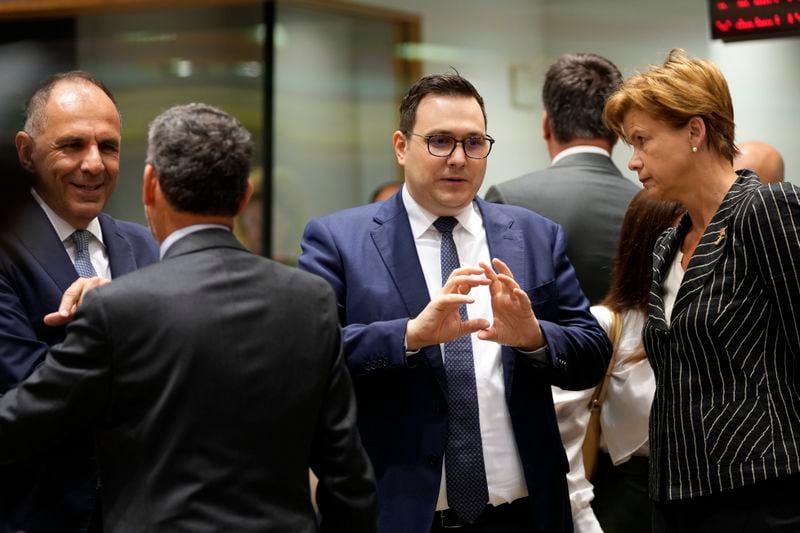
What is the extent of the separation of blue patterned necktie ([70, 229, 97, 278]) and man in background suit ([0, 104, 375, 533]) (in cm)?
59

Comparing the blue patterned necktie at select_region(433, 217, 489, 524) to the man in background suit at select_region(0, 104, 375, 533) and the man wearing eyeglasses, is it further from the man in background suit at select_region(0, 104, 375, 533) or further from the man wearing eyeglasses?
the man in background suit at select_region(0, 104, 375, 533)

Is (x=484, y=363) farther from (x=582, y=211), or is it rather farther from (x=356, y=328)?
(x=582, y=211)

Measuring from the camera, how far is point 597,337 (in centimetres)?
302

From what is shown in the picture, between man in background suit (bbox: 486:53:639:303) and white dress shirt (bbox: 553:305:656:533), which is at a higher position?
man in background suit (bbox: 486:53:639:303)

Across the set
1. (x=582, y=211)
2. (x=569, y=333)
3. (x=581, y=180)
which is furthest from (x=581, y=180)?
(x=569, y=333)

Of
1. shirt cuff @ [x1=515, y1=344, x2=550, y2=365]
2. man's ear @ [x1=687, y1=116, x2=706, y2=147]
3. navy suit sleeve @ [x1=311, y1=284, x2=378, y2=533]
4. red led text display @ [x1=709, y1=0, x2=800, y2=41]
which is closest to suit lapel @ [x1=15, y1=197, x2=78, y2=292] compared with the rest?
navy suit sleeve @ [x1=311, y1=284, x2=378, y2=533]

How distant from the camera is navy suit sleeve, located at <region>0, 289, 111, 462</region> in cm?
216

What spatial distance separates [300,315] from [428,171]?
2.71ft

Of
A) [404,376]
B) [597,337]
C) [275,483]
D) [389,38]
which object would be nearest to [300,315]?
[275,483]

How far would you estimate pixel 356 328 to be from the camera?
9.32 feet

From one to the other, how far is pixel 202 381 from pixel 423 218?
1030mm

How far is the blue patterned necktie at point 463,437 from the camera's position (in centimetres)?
282

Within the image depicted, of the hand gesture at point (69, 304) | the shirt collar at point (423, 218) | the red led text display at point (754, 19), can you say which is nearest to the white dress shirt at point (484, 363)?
the shirt collar at point (423, 218)

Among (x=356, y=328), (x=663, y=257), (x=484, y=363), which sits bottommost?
(x=484, y=363)
